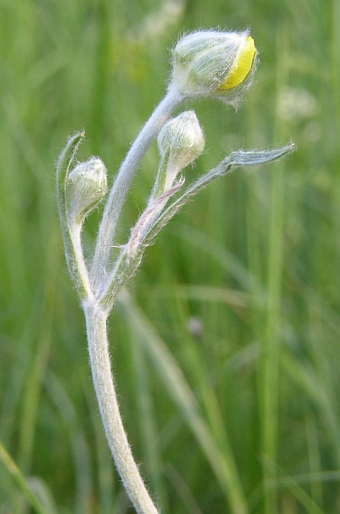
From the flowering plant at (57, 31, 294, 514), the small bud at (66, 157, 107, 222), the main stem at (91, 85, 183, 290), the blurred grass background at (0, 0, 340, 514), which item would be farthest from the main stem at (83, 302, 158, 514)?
the blurred grass background at (0, 0, 340, 514)

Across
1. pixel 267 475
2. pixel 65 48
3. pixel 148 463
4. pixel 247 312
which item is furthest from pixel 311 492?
pixel 65 48

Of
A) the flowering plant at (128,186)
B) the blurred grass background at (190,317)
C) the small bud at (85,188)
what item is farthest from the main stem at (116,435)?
the blurred grass background at (190,317)

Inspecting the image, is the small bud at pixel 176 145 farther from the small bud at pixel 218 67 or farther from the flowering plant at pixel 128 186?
the small bud at pixel 218 67

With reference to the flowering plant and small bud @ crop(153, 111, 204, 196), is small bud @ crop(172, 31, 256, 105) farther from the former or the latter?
small bud @ crop(153, 111, 204, 196)

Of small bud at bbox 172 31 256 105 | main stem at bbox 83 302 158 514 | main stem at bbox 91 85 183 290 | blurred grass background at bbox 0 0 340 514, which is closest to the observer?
main stem at bbox 83 302 158 514

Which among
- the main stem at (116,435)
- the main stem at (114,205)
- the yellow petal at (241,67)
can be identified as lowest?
the main stem at (116,435)

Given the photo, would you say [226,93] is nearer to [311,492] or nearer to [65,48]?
[311,492]
